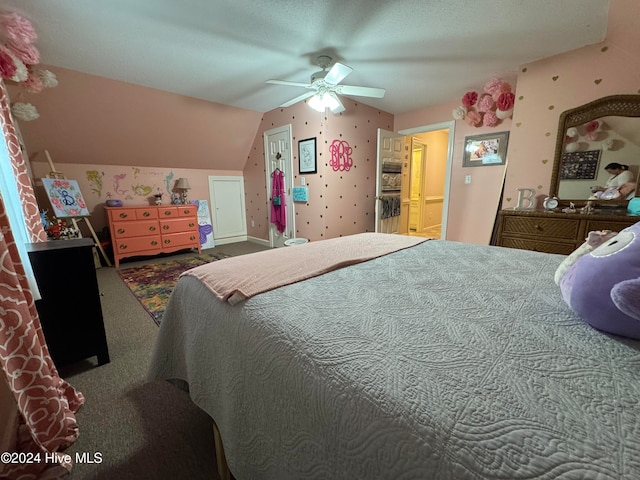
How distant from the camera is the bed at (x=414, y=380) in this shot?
0.40 meters

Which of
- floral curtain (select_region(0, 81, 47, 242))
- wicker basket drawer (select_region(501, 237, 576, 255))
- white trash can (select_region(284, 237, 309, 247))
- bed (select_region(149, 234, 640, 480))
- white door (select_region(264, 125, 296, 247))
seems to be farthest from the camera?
white door (select_region(264, 125, 296, 247))

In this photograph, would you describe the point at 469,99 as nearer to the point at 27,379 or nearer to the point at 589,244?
the point at 589,244

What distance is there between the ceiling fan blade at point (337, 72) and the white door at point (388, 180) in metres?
1.59

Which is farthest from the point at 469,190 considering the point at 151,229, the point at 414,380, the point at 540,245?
the point at 151,229

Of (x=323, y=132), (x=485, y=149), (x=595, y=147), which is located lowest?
(x=595, y=147)

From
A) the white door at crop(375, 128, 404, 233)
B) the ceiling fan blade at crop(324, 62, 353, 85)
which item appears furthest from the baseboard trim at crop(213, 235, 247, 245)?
the ceiling fan blade at crop(324, 62, 353, 85)

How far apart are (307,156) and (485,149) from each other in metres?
2.37

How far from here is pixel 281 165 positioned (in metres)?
4.34

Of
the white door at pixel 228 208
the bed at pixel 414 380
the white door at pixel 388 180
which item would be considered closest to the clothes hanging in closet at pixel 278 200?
the white door at pixel 228 208

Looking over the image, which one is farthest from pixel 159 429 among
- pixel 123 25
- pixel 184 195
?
pixel 184 195

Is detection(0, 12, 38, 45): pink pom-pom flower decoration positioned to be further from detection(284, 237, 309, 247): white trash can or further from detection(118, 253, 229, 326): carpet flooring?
detection(284, 237, 309, 247): white trash can

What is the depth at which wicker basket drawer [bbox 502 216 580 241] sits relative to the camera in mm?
2289

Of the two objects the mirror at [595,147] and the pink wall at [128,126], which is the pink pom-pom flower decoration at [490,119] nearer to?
the mirror at [595,147]

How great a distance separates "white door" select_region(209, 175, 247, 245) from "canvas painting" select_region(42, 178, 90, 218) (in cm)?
195
